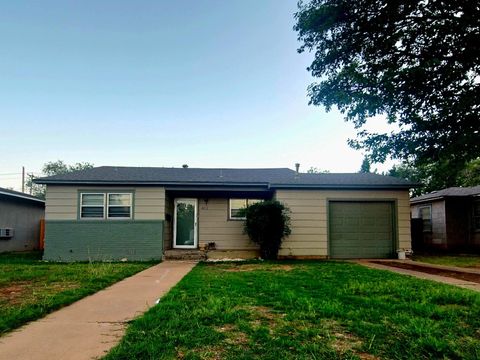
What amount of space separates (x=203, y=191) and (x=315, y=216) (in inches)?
166

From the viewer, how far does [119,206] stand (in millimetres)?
12414

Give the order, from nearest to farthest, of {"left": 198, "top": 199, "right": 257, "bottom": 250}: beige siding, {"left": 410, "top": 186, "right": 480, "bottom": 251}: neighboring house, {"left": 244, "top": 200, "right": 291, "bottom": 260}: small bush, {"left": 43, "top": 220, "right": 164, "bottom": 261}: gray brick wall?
1. {"left": 244, "top": 200, "right": 291, "bottom": 260}: small bush
2. {"left": 43, "top": 220, "right": 164, "bottom": 261}: gray brick wall
3. {"left": 198, "top": 199, "right": 257, "bottom": 250}: beige siding
4. {"left": 410, "top": 186, "right": 480, "bottom": 251}: neighboring house

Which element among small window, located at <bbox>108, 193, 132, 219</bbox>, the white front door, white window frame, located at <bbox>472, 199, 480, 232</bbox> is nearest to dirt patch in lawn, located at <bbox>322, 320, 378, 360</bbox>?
small window, located at <bbox>108, 193, 132, 219</bbox>

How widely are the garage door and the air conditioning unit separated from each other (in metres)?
13.5

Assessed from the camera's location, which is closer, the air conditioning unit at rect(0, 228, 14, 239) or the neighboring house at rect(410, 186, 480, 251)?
the air conditioning unit at rect(0, 228, 14, 239)

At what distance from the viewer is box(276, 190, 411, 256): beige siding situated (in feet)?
40.9

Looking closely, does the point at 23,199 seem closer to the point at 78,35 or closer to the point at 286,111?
the point at 78,35

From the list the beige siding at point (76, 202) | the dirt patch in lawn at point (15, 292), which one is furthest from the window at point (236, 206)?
the dirt patch in lawn at point (15, 292)

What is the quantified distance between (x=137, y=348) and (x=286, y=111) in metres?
15.1

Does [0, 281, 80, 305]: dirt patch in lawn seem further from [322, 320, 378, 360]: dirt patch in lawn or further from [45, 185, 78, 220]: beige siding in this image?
[45, 185, 78, 220]: beige siding

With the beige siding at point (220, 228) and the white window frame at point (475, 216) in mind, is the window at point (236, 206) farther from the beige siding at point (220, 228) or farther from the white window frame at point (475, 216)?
the white window frame at point (475, 216)

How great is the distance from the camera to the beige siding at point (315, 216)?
12.5 metres

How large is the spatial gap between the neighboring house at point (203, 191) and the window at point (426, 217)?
6467mm

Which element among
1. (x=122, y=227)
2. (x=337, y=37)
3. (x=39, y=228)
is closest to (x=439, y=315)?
(x=337, y=37)
